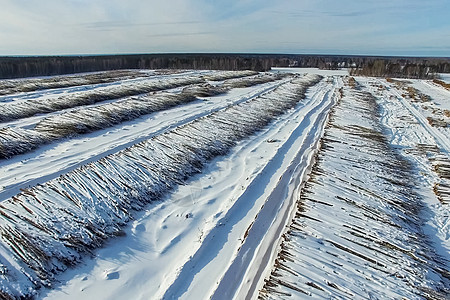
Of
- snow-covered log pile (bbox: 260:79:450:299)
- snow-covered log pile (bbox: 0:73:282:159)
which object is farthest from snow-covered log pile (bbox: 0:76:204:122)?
snow-covered log pile (bbox: 260:79:450:299)

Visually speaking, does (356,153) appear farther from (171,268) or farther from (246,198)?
(171,268)

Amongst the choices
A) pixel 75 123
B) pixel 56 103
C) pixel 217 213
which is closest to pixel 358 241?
pixel 217 213

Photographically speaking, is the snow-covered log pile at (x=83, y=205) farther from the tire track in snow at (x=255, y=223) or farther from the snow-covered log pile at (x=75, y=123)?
the snow-covered log pile at (x=75, y=123)

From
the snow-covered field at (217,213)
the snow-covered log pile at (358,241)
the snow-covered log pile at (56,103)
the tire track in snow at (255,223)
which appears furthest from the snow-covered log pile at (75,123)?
the snow-covered log pile at (358,241)

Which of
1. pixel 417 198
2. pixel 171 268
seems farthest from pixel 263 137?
pixel 171 268

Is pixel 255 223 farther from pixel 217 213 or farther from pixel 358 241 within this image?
pixel 358 241

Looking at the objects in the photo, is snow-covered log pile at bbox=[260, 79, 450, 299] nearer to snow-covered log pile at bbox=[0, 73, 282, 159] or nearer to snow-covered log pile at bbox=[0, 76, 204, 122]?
snow-covered log pile at bbox=[0, 73, 282, 159]
